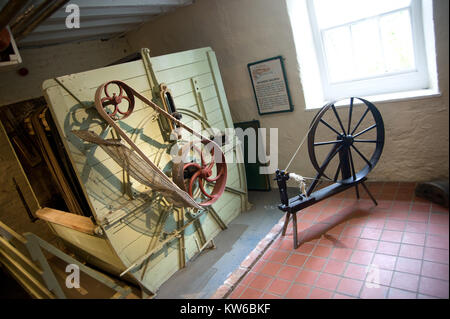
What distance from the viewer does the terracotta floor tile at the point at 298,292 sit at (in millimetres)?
2047

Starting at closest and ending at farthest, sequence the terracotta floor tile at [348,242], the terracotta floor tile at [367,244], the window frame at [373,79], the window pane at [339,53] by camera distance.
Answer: the terracotta floor tile at [367,244]
the terracotta floor tile at [348,242]
the window frame at [373,79]
the window pane at [339,53]

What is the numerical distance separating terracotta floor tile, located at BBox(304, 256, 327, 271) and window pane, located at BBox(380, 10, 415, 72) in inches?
89.3

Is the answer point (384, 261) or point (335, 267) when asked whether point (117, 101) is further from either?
point (384, 261)

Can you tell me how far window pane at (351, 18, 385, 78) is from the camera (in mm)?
3342

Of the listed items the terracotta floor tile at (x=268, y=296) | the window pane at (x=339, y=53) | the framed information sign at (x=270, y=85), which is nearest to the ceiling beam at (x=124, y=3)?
the framed information sign at (x=270, y=85)

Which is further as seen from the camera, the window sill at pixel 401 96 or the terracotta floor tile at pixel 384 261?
the window sill at pixel 401 96

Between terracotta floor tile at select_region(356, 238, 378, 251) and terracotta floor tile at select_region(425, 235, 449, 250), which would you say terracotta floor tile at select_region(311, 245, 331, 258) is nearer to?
terracotta floor tile at select_region(356, 238, 378, 251)

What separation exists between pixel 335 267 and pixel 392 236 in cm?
48

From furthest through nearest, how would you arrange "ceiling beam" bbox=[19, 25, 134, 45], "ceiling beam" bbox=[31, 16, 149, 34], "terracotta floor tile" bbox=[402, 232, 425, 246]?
"ceiling beam" bbox=[19, 25, 134, 45]
"ceiling beam" bbox=[31, 16, 149, 34]
"terracotta floor tile" bbox=[402, 232, 425, 246]

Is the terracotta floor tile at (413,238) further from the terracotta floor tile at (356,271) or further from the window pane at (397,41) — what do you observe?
the window pane at (397,41)

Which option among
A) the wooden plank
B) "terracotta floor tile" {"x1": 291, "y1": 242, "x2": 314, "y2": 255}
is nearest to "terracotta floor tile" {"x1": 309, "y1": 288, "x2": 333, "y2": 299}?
"terracotta floor tile" {"x1": 291, "y1": 242, "x2": 314, "y2": 255}

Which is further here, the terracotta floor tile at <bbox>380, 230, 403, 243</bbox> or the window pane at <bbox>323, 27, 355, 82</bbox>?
the window pane at <bbox>323, 27, 355, 82</bbox>

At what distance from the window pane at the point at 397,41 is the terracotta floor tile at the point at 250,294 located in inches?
109

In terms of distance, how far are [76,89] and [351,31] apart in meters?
3.09
